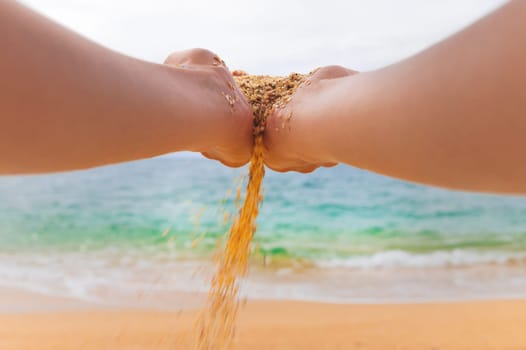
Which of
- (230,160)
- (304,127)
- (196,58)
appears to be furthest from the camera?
(230,160)

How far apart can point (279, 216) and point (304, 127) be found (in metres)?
4.89

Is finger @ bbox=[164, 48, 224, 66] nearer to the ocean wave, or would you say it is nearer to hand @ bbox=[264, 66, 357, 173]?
hand @ bbox=[264, 66, 357, 173]

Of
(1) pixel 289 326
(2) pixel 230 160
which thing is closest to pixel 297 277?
(1) pixel 289 326

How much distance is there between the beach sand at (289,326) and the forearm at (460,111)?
6.61 ft

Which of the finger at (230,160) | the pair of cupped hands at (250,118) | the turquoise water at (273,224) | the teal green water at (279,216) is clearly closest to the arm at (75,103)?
the pair of cupped hands at (250,118)

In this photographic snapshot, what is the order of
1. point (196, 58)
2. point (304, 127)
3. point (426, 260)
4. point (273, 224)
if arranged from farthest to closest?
point (273, 224)
point (426, 260)
point (196, 58)
point (304, 127)

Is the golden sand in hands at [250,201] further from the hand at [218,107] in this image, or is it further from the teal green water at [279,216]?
the teal green water at [279,216]

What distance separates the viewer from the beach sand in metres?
2.52

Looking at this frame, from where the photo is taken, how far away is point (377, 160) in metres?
0.72

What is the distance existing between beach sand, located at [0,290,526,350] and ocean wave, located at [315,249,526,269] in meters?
0.93

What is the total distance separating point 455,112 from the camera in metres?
0.53

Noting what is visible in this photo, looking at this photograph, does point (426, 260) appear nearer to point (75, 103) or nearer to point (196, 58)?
point (196, 58)

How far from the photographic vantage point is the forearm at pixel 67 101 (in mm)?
547

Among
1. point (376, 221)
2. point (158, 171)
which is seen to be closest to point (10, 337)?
point (376, 221)
